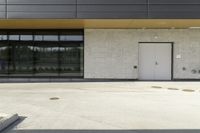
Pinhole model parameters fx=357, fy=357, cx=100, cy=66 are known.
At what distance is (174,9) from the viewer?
2138 centimetres

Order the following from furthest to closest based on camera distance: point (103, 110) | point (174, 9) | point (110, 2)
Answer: point (110, 2) < point (174, 9) < point (103, 110)

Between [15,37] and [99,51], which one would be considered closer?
[99,51]

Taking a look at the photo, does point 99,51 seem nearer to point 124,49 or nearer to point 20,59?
point 124,49

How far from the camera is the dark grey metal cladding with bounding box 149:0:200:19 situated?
69.7 feet

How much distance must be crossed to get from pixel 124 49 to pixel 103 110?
1384 cm

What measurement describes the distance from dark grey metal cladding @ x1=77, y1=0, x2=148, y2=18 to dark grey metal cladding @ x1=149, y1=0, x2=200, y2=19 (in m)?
0.54

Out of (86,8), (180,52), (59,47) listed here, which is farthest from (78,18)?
(180,52)

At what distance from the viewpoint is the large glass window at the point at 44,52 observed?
26719 mm

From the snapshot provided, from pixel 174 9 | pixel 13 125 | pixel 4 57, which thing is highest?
pixel 174 9

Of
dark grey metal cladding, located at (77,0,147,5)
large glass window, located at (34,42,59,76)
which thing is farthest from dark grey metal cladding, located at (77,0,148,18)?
large glass window, located at (34,42,59,76)

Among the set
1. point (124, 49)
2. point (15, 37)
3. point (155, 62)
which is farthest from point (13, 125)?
point (155, 62)

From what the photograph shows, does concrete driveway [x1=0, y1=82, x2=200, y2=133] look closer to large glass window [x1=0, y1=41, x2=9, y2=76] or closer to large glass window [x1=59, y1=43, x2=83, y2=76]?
large glass window [x1=59, y1=43, x2=83, y2=76]

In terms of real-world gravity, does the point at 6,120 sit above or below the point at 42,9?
below

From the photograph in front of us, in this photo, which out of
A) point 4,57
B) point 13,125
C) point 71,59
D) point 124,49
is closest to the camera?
point 13,125
